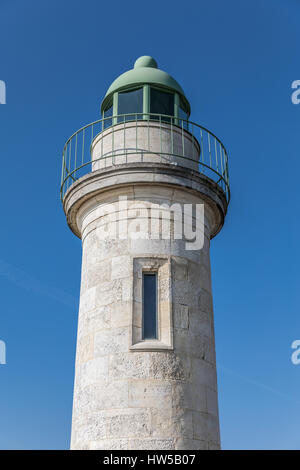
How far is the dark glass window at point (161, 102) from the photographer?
1300 cm

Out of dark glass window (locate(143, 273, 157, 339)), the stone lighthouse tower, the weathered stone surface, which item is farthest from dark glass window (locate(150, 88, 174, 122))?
dark glass window (locate(143, 273, 157, 339))

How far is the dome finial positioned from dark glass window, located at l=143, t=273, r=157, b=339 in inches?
225

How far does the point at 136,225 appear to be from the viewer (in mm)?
11266

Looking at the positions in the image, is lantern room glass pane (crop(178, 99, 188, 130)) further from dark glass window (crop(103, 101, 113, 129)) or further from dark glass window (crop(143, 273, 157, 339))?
dark glass window (crop(143, 273, 157, 339))

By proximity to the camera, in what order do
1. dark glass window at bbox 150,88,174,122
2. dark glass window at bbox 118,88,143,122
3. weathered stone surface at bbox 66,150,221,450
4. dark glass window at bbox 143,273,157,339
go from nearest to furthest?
weathered stone surface at bbox 66,150,221,450 → dark glass window at bbox 143,273,157,339 → dark glass window at bbox 118,88,143,122 → dark glass window at bbox 150,88,174,122

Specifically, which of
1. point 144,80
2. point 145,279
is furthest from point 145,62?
point 145,279

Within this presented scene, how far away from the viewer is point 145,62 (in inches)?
549

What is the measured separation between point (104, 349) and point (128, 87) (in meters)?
6.17

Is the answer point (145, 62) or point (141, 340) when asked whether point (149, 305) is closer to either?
point (141, 340)

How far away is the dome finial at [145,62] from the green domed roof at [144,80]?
18cm

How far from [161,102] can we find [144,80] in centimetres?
63

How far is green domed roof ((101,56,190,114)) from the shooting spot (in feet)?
42.8

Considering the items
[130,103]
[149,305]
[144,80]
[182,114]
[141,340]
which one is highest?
→ [144,80]

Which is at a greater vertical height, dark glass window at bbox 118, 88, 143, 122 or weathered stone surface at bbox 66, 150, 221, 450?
dark glass window at bbox 118, 88, 143, 122
